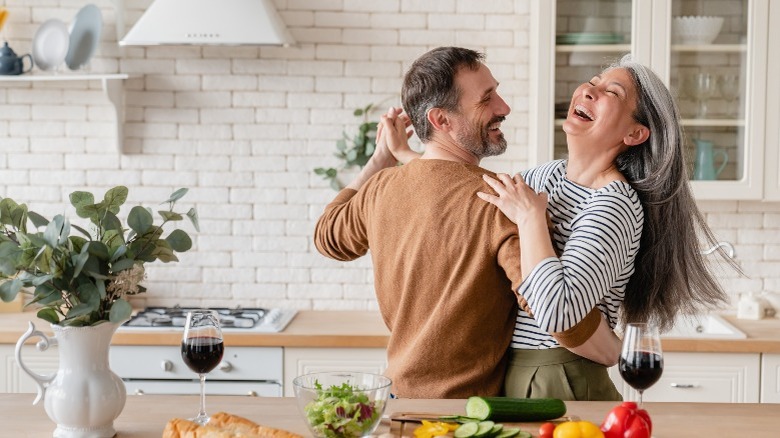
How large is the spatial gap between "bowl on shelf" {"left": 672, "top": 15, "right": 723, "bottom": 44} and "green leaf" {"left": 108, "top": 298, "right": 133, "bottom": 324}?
2.65 metres

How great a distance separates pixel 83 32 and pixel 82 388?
2521mm

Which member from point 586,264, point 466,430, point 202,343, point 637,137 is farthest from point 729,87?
point 202,343

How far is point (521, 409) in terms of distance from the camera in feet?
6.02

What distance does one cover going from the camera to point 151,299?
13.6 feet

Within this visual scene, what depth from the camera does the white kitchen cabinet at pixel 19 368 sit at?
3.58m

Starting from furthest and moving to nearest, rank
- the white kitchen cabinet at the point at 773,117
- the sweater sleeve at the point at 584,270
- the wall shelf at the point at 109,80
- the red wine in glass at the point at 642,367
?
the wall shelf at the point at 109,80 < the white kitchen cabinet at the point at 773,117 < the sweater sleeve at the point at 584,270 < the red wine in glass at the point at 642,367

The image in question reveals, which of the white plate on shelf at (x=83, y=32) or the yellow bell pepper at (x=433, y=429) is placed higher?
the white plate on shelf at (x=83, y=32)

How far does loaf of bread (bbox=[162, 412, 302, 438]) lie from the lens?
1615 millimetres

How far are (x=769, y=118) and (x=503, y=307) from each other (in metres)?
2.05

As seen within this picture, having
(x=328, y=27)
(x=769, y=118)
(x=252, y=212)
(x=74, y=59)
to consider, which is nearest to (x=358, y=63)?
(x=328, y=27)

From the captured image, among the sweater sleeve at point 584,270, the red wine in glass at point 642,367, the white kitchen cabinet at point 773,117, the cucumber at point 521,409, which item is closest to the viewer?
the red wine in glass at point 642,367

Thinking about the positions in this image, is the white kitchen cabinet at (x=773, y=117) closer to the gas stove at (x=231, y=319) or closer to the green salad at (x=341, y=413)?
the gas stove at (x=231, y=319)

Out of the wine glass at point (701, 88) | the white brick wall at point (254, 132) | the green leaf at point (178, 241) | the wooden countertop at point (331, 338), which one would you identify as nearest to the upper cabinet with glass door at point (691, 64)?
the wine glass at point (701, 88)

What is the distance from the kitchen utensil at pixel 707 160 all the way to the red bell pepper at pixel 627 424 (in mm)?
2299
